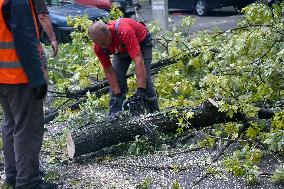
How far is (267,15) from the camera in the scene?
219 inches

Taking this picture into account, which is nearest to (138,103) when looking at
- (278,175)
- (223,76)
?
(223,76)

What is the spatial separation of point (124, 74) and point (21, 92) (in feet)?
5.90

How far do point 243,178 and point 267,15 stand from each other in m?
2.23

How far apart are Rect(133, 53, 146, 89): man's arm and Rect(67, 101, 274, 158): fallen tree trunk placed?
37 centimetres

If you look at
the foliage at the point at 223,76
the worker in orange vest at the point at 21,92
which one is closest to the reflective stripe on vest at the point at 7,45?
the worker in orange vest at the point at 21,92

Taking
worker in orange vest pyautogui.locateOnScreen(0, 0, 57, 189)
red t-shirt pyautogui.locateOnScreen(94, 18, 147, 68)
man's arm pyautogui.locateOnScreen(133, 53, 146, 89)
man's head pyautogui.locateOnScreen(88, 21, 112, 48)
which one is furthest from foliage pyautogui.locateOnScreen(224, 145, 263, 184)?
man's head pyautogui.locateOnScreen(88, 21, 112, 48)

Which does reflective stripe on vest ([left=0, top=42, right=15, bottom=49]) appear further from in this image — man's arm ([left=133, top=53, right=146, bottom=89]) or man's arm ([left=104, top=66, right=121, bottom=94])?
man's arm ([left=104, top=66, right=121, bottom=94])

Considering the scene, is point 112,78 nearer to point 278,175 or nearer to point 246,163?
point 246,163

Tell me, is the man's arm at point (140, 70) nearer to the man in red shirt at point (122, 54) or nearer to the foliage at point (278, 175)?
the man in red shirt at point (122, 54)

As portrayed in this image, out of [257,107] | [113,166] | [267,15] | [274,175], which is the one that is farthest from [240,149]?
[267,15]

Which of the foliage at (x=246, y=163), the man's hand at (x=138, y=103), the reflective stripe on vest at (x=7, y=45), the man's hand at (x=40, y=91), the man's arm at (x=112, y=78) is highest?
the reflective stripe on vest at (x=7, y=45)

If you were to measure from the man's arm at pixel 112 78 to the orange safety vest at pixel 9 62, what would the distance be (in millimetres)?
1514

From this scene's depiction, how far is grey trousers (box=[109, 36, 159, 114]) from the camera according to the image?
5398 millimetres

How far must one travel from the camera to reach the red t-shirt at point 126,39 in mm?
4910
